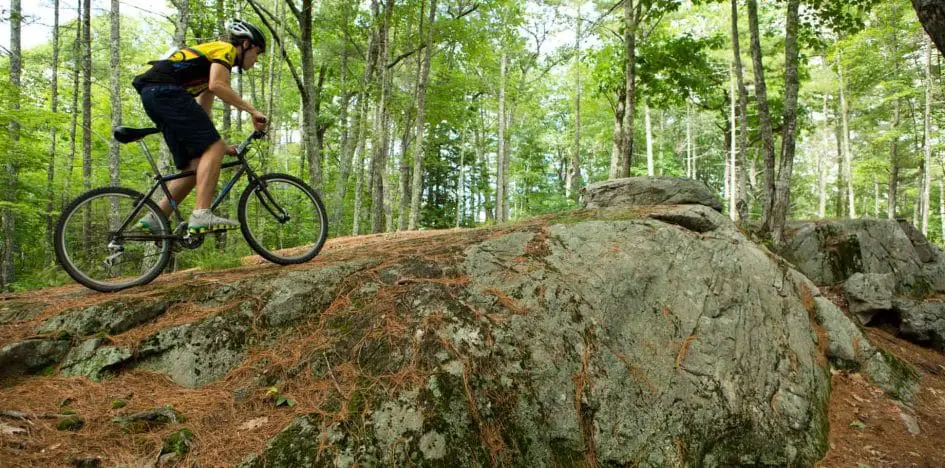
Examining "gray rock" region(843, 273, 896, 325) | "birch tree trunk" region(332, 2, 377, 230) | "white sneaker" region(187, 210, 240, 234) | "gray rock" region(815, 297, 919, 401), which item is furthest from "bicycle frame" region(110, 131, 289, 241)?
"gray rock" region(843, 273, 896, 325)

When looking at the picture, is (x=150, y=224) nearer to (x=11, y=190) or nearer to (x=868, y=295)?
(x=868, y=295)

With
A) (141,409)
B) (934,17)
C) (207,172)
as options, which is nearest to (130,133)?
(207,172)

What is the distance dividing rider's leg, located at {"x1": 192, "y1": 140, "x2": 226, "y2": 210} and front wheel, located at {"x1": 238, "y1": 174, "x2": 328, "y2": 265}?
1.14 feet

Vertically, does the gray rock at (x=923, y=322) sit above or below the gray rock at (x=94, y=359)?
below

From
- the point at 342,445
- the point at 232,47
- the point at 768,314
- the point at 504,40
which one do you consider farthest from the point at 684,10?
the point at 342,445

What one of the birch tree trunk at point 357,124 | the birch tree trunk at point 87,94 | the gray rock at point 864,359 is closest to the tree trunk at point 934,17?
the gray rock at point 864,359

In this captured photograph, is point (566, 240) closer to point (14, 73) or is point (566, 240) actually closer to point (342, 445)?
point (342, 445)

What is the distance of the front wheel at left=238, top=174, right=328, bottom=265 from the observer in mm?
3955

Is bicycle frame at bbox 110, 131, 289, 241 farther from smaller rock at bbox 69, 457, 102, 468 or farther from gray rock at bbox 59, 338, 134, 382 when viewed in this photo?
smaller rock at bbox 69, 457, 102, 468

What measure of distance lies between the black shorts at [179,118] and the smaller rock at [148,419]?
2.17m

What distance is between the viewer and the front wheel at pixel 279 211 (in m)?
3.96

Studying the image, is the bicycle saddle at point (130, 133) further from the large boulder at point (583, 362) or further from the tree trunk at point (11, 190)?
the tree trunk at point (11, 190)

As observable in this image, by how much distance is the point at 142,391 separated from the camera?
2.59 m

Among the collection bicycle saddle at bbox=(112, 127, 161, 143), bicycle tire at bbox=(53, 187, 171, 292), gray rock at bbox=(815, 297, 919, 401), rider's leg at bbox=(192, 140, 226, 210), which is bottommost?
gray rock at bbox=(815, 297, 919, 401)
